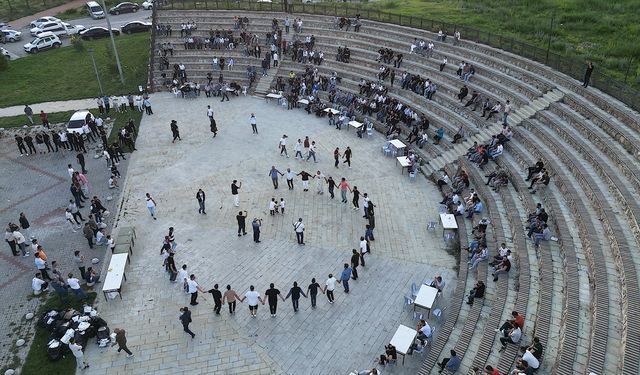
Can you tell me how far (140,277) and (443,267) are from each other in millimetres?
12426

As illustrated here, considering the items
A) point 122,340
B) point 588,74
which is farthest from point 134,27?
point 588,74

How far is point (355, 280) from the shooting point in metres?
20.0

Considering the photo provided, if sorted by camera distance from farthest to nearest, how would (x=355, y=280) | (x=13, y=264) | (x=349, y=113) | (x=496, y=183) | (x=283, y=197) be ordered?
(x=349, y=113), (x=283, y=197), (x=496, y=183), (x=13, y=264), (x=355, y=280)

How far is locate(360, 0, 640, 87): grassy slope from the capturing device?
29.9 meters

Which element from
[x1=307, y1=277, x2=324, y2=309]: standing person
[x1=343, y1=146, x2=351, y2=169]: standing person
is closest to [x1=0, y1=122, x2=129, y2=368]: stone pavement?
[x1=307, y1=277, x2=324, y2=309]: standing person

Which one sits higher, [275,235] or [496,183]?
[496,183]

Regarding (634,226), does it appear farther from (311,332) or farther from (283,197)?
(283,197)

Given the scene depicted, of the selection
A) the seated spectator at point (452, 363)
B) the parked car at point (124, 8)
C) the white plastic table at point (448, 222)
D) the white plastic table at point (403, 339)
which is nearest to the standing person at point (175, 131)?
the white plastic table at point (448, 222)

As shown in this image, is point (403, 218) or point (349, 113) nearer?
point (403, 218)

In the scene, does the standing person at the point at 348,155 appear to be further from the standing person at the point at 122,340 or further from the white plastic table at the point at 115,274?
the standing person at the point at 122,340

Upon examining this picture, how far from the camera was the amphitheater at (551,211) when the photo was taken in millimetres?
14523

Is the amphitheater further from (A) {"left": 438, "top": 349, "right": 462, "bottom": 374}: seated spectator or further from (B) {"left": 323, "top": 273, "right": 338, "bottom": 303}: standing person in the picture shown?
(B) {"left": 323, "top": 273, "right": 338, "bottom": 303}: standing person

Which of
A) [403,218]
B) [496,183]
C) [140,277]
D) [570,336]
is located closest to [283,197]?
[403,218]

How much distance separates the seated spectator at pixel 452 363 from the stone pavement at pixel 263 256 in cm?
138
